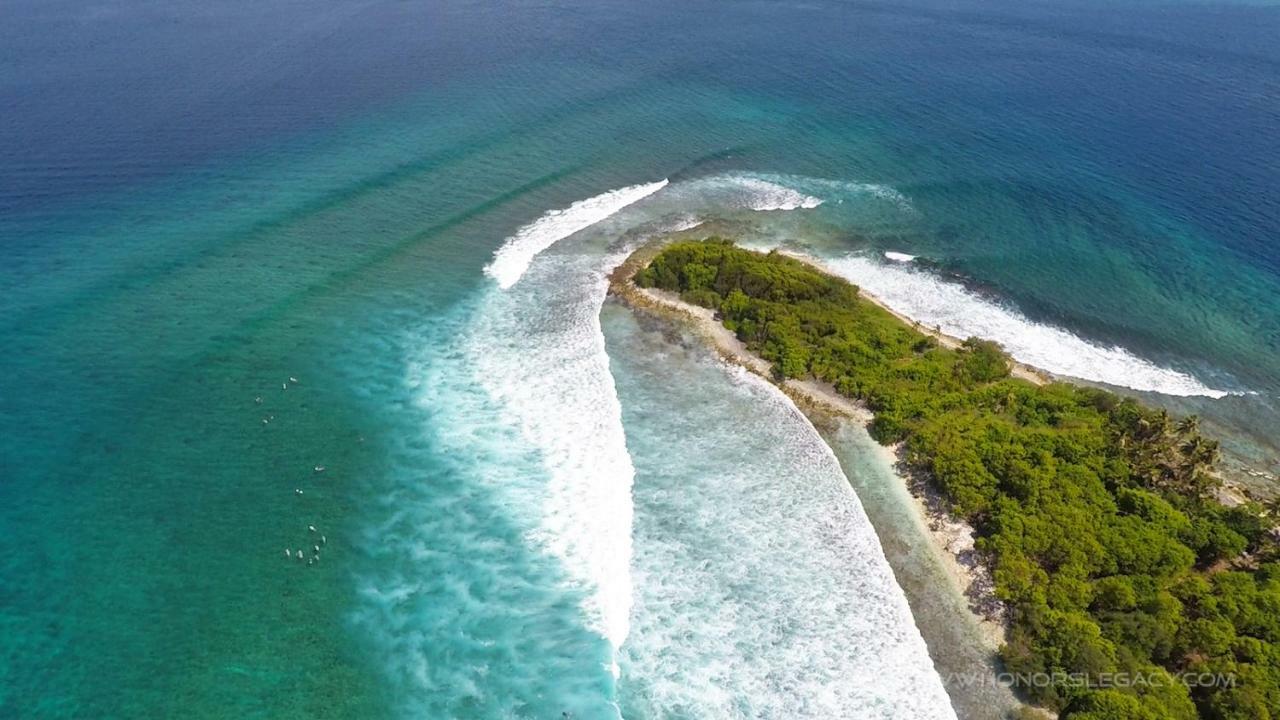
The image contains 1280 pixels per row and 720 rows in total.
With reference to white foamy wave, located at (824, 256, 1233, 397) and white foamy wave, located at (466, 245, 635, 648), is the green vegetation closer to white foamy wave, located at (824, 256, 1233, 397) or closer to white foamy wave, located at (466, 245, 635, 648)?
white foamy wave, located at (824, 256, 1233, 397)

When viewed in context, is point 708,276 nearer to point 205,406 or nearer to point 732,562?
point 732,562

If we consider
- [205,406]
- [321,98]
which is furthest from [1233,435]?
[321,98]

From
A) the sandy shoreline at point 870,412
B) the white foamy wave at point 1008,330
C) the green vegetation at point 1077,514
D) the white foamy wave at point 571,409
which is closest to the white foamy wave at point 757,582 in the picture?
the white foamy wave at point 571,409

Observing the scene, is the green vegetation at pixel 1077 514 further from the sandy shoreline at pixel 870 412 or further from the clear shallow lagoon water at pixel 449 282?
the clear shallow lagoon water at pixel 449 282

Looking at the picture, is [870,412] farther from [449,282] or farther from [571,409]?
[449,282]

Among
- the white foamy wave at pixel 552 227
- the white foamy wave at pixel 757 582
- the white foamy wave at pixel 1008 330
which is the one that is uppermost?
the white foamy wave at pixel 552 227

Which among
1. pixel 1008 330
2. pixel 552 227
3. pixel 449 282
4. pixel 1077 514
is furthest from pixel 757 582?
pixel 552 227
